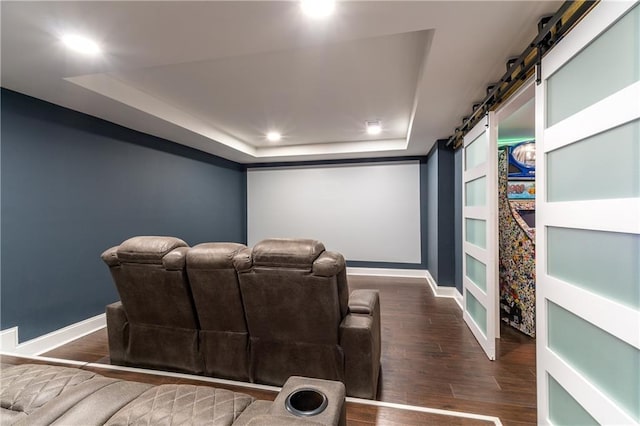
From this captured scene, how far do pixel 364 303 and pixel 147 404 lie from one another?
1426 mm

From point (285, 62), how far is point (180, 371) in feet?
8.51

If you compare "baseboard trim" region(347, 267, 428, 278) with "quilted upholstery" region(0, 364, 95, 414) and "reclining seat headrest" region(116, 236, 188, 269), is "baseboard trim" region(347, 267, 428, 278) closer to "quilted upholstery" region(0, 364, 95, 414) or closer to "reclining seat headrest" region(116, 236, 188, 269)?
"reclining seat headrest" region(116, 236, 188, 269)

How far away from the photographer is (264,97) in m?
3.11

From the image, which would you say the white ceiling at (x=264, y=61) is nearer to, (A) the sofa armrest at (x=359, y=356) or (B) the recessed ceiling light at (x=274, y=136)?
(B) the recessed ceiling light at (x=274, y=136)

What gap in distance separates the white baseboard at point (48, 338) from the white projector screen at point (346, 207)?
3.41 metres

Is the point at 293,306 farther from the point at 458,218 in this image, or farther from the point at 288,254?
the point at 458,218

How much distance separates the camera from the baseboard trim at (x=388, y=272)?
530 cm

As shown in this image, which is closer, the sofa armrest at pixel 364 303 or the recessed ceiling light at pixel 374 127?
the sofa armrest at pixel 364 303

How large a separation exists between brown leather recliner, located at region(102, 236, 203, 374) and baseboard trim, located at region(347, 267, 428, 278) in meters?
3.90

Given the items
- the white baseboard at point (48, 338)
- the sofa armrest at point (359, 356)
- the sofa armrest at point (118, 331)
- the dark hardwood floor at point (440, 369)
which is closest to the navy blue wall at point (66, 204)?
the white baseboard at point (48, 338)

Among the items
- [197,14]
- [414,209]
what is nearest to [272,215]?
[414,209]

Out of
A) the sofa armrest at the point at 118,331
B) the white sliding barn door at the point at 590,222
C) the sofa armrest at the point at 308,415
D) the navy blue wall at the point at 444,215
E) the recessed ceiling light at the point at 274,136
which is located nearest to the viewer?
the sofa armrest at the point at 308,415

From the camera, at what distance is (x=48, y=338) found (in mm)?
2635

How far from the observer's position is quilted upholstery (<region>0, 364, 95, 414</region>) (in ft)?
3.22
